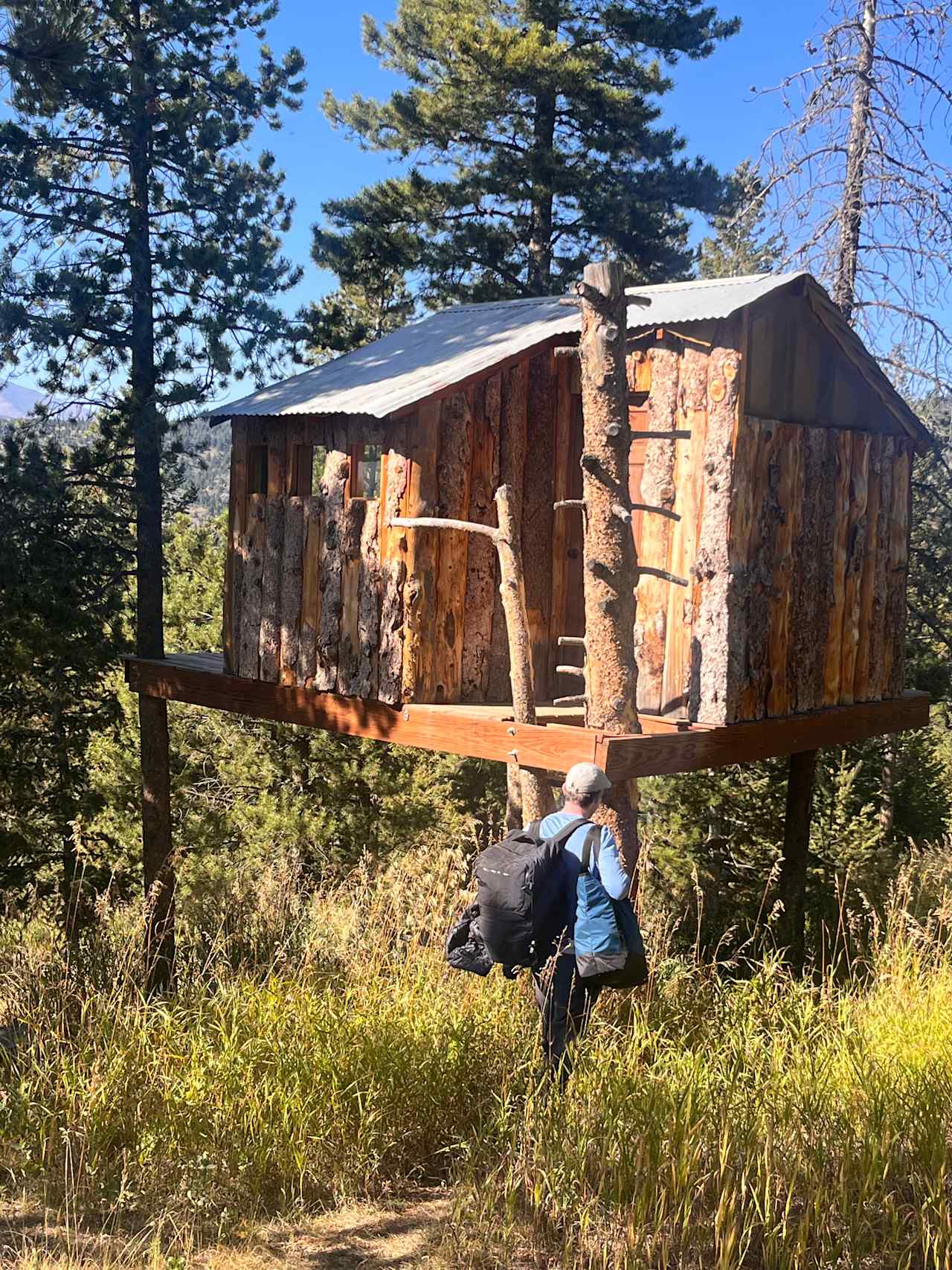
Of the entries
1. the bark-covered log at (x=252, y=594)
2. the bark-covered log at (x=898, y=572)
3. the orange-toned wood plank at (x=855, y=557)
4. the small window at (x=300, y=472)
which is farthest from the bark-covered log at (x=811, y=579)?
the bark-covered log at (x=252, y=594)

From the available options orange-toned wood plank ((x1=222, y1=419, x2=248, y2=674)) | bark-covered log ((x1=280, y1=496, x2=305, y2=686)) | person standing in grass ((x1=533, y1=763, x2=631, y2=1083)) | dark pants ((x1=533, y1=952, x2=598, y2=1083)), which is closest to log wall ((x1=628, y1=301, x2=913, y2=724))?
person standing in grass ((x1=533, y1=763, x2=631, y2=1083))

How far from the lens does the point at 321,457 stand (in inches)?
977

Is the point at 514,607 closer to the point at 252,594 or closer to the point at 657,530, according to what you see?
the point at 657,530

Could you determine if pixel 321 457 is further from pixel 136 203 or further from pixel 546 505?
pixel 546 505

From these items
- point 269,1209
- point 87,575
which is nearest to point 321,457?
point 87,575

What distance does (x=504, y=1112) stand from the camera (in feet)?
17.4

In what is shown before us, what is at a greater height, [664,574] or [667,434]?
[667,434]

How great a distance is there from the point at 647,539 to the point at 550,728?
5.82 feet

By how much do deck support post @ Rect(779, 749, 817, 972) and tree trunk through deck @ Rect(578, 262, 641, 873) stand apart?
4.74 m

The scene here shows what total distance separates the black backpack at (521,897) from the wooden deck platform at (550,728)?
1445mm

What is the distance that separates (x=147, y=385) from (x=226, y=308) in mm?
1222

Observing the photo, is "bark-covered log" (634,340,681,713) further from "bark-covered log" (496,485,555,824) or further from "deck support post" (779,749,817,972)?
"deck support post" (779,749,817,972)

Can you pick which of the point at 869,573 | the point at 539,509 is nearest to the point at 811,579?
the point at 869,573

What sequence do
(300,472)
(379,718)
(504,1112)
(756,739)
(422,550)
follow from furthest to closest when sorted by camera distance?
(300,472), (379,718), (422,550), (756,739), (504,1112)
